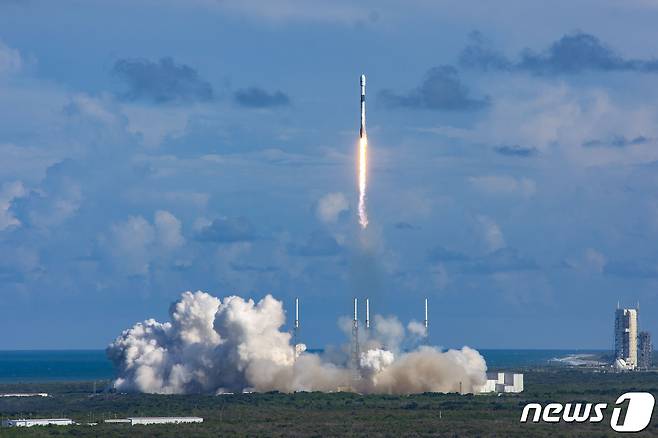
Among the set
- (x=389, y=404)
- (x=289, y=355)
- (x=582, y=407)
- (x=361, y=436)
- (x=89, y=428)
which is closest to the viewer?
(x=361, y=436)

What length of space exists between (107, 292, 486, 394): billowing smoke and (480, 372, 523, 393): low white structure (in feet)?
8.01

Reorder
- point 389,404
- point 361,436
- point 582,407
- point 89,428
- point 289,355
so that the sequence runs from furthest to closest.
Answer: point 289,355 → point 389,404 → point 582,407 → point 89,428 → point 361,436

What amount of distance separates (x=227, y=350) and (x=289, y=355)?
956 centimetres

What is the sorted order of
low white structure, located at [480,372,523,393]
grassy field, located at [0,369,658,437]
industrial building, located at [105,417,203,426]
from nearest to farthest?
grassy field, located at [0,369,658,437]
industrial building, located at [105,417,203,426]
low white structure, located at [480,372,523,393]

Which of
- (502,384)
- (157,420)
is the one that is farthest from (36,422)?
(502,384)

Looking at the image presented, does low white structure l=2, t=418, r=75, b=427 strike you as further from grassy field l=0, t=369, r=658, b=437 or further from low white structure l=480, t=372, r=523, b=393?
low white structure l=480, t=372, r=523, b=393

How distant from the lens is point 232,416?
150625 mm

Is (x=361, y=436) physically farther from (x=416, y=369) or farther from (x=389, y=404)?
(x=416, y=369)

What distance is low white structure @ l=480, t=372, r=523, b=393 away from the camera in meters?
185

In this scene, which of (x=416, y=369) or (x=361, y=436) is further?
(x=416, y=369)

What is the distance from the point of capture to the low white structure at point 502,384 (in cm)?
18538

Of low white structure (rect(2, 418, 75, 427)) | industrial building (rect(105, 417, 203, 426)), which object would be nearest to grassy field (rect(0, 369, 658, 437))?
industrial building (rect(105, 417, 203, 426))

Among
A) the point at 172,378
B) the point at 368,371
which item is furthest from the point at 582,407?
the point at 172,378

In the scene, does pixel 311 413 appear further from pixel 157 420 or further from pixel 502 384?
pixel 502 384
